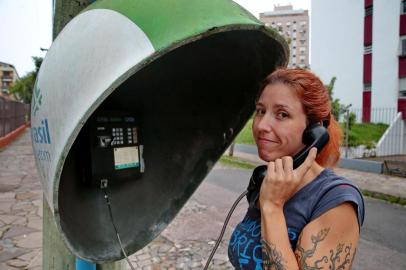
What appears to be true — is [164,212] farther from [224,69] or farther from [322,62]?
[322,62]

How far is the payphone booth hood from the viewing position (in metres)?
0.84

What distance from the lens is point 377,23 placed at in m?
12.1

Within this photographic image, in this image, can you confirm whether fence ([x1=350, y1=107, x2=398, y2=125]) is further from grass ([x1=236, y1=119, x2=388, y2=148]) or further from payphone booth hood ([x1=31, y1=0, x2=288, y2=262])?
payphone booth hood ([x1=31, y1=0, x2=288, y2=262])

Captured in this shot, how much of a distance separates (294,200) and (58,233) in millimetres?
944

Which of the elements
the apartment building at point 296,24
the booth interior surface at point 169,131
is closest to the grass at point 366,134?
the booth interior surface at point 169,131

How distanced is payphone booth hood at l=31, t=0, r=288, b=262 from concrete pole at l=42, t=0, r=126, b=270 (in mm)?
150

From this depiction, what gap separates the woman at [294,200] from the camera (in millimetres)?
804

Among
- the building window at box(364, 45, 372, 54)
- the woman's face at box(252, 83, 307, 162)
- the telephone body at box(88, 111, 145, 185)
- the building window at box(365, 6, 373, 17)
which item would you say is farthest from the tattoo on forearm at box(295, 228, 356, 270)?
the building window at box(365, 6, 373, 17)

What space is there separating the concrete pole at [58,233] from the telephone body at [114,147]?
24 cm

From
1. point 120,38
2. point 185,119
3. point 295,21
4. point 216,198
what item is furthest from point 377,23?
point 295,21

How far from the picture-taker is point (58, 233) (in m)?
1.41

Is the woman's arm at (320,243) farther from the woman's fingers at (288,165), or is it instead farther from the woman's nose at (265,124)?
the woman's nose at (265,124)

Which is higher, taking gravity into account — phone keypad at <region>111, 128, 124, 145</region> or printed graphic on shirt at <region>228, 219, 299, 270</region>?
phone keypad at <region>111, 128, 124, 145</region>

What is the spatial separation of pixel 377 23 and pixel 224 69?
12.5 m
